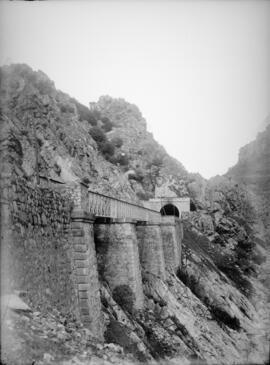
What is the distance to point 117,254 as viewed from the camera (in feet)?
40.5

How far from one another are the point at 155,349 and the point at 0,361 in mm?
8492

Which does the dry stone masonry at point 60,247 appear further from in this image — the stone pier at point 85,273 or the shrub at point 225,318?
the shrub at point 225,318

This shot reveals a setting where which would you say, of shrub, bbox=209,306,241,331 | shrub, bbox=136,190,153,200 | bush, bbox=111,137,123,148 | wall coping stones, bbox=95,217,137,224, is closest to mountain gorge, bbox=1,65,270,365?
shrub, bbox=209,306,241,331

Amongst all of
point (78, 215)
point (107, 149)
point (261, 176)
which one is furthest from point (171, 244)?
point (261, 176)

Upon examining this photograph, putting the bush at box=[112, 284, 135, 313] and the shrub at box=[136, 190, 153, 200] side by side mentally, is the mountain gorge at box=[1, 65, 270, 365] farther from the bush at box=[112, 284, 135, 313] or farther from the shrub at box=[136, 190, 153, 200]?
the shrub at box=[136, 190, 153, 200]

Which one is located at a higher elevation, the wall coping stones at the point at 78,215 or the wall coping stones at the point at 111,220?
the wall coping stones at the point at 78,215

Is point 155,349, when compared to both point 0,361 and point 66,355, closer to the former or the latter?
point 66,355

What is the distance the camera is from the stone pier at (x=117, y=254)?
12.1 metres

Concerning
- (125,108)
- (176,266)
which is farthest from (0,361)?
(125,108)

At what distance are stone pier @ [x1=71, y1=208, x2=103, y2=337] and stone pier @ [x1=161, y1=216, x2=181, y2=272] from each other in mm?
12434

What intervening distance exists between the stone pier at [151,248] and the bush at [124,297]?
4951 millimetres

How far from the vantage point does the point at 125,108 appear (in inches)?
2527

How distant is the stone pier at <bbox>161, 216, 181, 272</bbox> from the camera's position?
2038 cm

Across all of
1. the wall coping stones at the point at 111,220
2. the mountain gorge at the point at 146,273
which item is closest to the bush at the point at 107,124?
the mountain gorge at the point at 146,273
